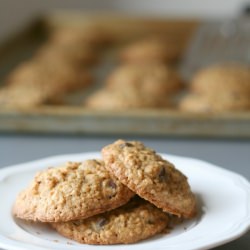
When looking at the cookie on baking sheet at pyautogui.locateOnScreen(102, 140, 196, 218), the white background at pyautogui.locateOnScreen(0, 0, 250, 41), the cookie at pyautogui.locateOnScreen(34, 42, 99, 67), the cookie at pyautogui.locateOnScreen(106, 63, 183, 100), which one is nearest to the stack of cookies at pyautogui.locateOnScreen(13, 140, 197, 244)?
the cookie on baking sheet at pyautogui.locateOnScreen(102, 140, 196, 218)

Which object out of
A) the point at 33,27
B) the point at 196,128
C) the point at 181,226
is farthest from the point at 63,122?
the point at 33,27

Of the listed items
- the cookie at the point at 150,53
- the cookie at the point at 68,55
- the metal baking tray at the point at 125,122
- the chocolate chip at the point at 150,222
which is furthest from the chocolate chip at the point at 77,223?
the cookie at the point at 150,53

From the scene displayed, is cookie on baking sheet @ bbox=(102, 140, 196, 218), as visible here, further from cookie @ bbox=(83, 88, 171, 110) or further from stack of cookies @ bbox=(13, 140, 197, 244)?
cookie @ bbox=(83, 88, 171, 110)

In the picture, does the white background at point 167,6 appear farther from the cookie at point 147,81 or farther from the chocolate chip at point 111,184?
the chocolate chip at point 111,184

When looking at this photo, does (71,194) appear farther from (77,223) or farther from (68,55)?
(68,55)

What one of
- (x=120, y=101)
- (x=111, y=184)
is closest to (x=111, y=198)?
(x=111, y=184)
